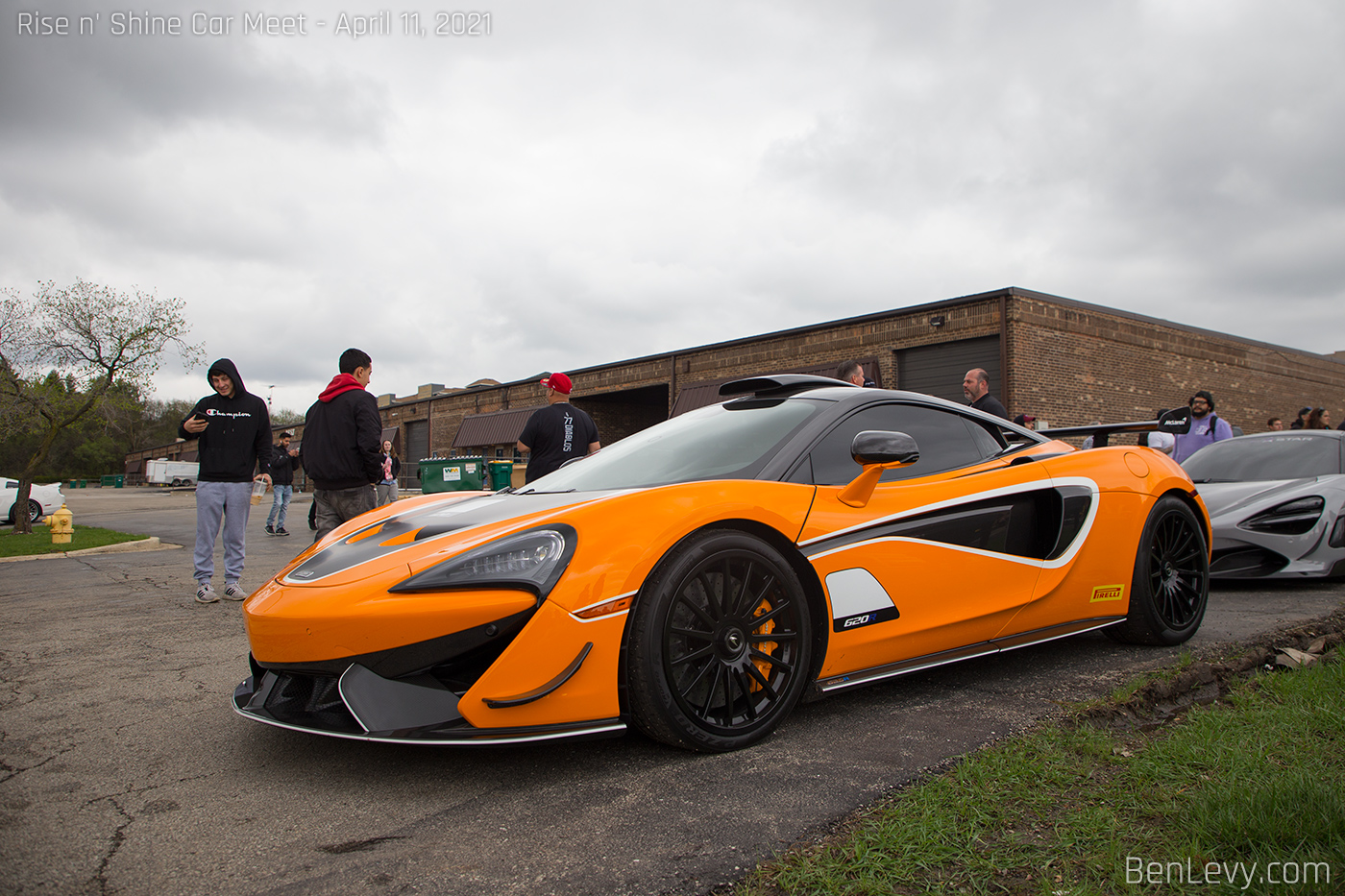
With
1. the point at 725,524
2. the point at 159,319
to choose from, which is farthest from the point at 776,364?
the point at 725,524

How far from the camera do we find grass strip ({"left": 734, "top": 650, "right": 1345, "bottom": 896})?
163 cm

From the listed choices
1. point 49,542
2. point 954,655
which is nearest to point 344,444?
point 954,655

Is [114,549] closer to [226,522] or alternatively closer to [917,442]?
[226,522]

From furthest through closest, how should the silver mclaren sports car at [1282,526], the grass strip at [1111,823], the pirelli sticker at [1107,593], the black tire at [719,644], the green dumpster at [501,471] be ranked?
the green dumpster at [501,471] < the silver mclaren sports car at [1282,526] < the pirelli sticker at [1107,593] < the black tire at [719,644] < the grass strip at [1111,823]

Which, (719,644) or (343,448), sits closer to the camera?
(719,644)

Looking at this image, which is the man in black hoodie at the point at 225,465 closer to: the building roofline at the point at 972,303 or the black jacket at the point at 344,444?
the black jacket at the point at 344,444

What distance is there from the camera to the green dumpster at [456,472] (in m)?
19.9

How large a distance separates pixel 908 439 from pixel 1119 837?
1272mm

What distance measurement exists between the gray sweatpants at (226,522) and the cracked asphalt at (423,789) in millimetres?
2223

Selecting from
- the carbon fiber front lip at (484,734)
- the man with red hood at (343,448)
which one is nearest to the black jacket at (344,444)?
the man with red hood at (343,448)

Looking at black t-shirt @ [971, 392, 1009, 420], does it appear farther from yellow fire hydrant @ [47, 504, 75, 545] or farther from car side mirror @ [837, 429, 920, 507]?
yellow fire hydrant @ [47, 504, 75, 545]

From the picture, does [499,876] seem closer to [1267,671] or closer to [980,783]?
[980,783]

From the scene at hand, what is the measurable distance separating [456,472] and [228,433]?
14.2 m

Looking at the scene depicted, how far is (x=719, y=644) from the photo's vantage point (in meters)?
2.39
